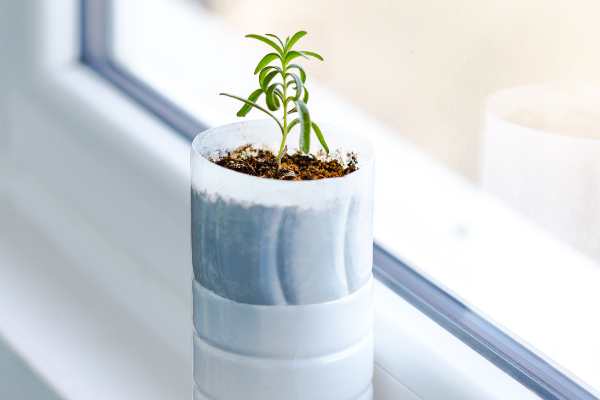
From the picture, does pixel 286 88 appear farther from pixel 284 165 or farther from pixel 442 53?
pixel 442 53

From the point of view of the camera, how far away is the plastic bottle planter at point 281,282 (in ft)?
1.54

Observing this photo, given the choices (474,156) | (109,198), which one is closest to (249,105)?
(474,156)

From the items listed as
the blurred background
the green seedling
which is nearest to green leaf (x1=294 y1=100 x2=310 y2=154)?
the green seedling

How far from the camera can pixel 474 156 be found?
67 cm

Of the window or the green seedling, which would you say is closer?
the green seedling

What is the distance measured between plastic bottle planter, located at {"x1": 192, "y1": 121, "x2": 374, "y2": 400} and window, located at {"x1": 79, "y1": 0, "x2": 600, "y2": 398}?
0.18m

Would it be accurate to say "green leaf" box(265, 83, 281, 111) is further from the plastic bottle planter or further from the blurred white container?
the blurred white container

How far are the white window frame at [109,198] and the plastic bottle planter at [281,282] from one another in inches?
5.0

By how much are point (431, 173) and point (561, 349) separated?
0.80ft

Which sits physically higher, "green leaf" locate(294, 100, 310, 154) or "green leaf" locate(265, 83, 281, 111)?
"green leaf" locate(265, 83, 281, 111)

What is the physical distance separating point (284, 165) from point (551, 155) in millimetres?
264

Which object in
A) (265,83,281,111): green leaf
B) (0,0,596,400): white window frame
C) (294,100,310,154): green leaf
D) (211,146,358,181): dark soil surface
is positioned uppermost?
(265,83,281,111): green leaf

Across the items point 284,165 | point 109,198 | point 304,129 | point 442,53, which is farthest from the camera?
point 109,198

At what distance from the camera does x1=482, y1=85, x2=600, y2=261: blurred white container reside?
0.56 metres
